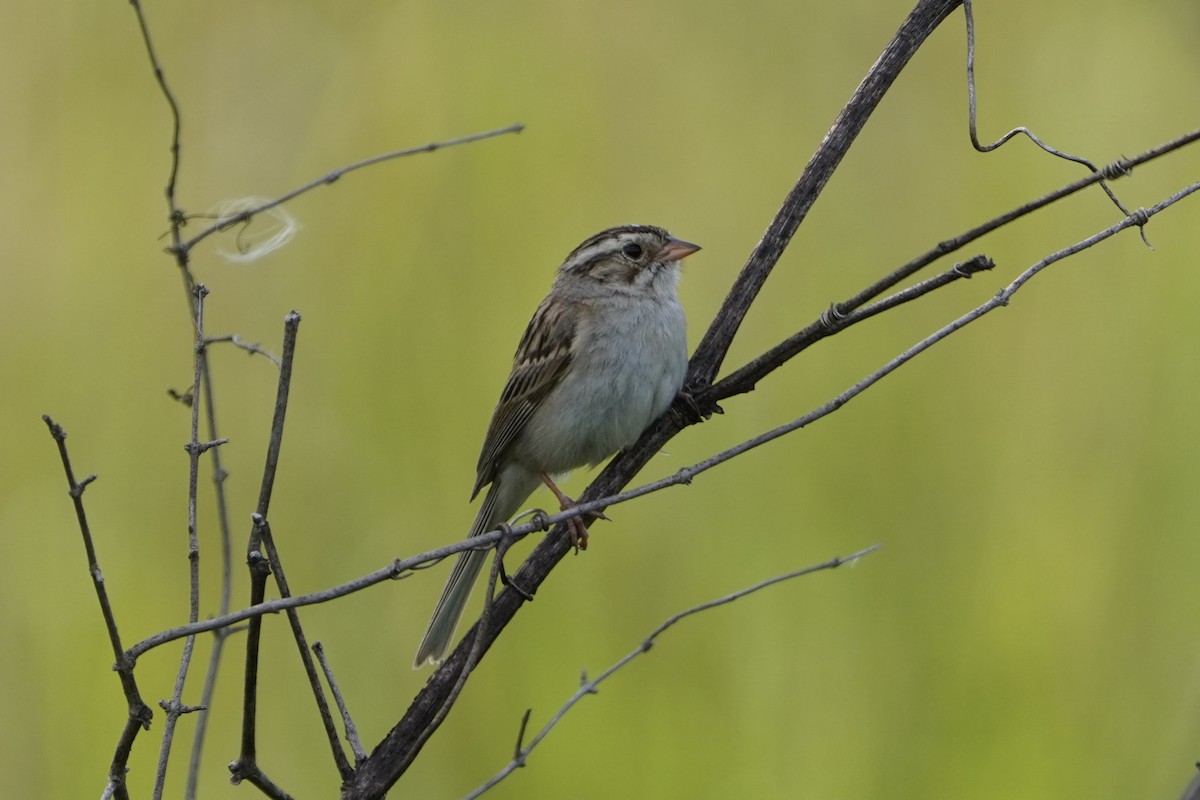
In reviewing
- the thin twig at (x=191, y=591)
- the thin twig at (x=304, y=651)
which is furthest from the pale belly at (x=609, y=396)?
the thin twig at (x=304, y=651)

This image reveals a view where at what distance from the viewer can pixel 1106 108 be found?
12.0 feet

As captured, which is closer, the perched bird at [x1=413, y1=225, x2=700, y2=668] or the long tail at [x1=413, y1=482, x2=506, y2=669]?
the long tail at [x1=413, y1=482, x2=506, y2=669]

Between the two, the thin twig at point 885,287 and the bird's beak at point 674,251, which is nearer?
the thin twig at point 885,287

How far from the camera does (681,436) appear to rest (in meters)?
3.46

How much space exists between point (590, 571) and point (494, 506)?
0.28m

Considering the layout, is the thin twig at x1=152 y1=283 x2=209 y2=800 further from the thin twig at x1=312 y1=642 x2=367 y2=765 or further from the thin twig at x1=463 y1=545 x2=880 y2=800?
the thin twig at x1=463 y1=545 x2=880 y2=800

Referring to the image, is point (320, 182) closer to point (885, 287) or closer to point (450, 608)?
point (450, 608)

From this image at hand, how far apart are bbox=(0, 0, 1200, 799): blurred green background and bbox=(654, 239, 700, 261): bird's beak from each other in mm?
428

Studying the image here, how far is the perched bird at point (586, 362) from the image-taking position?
291cm

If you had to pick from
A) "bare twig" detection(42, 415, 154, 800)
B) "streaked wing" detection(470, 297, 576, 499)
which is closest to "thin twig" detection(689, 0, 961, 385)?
"bare twig" detection(42, 415, 154, 800)

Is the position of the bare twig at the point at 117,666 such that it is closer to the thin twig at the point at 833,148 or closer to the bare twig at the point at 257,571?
the bare twig at the point at 257,571

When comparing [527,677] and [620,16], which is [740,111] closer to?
[620,16]

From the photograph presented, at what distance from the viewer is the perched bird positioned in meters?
2.91

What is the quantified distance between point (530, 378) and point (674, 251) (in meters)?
0.47
